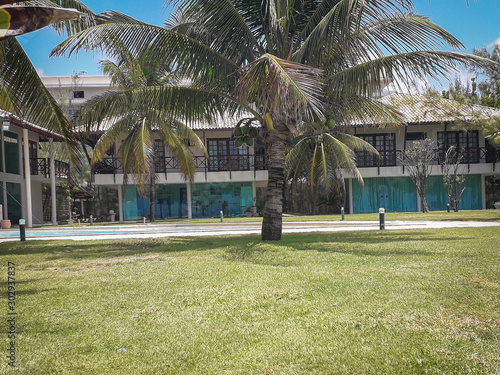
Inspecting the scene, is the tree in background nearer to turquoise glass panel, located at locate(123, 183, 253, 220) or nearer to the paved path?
the paved path

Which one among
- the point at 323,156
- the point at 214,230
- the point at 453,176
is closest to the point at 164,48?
the point at 214,230

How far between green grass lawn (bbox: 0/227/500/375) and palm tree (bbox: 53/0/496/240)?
3763 millimetres

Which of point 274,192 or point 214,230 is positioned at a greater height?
point 274,192

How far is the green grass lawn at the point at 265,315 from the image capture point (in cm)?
338

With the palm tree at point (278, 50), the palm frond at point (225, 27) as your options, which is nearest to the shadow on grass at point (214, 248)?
the palm tree at point (278, 50)

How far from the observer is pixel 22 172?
2580cm

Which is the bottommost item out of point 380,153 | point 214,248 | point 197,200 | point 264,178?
point 214,248

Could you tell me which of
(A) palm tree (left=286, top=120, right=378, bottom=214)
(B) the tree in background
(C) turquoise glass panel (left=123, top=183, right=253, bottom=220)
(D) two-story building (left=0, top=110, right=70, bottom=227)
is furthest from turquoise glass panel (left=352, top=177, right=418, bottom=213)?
(D) two-story building (left=0, top=110, right=70, bottom=227)

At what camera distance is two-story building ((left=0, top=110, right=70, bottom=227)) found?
2267 centimetres

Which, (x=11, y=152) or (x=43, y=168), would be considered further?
(x=43, y=168)

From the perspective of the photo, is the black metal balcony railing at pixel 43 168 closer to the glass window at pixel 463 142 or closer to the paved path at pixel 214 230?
the paved path at pixel 214 230

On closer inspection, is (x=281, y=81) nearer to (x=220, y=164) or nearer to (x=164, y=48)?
(x=164, y=48)

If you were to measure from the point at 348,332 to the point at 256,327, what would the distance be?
77 centimetres

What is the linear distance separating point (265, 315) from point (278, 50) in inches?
305
